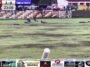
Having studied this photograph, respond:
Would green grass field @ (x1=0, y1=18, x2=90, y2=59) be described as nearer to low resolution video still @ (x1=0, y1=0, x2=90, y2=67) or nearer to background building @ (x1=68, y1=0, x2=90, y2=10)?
low resolution video still @ (x1=0, y1=0, x2=90, y2=67)

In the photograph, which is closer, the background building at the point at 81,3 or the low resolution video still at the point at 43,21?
the low resolution video still at the point at 43,21

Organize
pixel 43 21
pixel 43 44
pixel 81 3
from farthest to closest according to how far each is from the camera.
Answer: pixel 81 3 → pixel 43 21 → pixel 43 44

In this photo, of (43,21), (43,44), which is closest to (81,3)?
(43,21)

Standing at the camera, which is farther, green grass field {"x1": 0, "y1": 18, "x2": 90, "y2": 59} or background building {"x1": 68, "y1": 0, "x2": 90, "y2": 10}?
background building {"x1": 68, "y1": 0, "x2": 90, "y2": 10}

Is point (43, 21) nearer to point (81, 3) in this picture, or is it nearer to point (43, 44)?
point (43, 44)

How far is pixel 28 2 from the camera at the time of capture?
69688 mm

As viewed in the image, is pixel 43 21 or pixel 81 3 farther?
pixel 81 3

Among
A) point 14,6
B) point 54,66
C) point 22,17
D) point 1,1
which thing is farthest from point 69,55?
point 1,1

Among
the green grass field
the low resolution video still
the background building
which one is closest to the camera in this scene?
the green grass field

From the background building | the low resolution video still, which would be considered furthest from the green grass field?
the background building

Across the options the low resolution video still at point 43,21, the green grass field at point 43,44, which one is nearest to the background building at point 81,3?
the low resolution video still at point 43,21

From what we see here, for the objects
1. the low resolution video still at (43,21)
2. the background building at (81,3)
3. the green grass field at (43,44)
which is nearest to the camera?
the green grass field at (43,44)

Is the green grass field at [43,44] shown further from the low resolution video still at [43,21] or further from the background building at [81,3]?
the background building at [81,3]

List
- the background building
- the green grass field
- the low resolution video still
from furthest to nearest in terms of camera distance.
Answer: the background building → the low resolution video still → the green grass field
